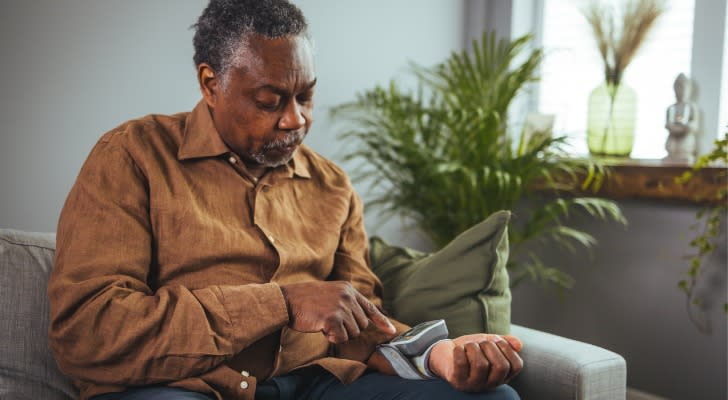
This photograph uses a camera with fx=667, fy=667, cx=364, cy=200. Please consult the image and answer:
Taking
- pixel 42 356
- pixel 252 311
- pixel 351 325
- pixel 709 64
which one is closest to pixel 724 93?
pixel 709 64

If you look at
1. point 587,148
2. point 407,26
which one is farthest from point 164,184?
point 587,148

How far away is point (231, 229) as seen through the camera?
53.2 inches

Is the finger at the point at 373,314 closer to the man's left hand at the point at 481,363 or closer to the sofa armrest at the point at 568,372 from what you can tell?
the man's left hand at the point at 481,363

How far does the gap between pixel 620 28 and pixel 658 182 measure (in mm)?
616

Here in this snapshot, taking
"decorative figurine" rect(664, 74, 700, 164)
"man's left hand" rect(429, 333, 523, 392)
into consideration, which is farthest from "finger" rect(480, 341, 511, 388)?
"decorative figurine" rect(664, 74, 700, 164)

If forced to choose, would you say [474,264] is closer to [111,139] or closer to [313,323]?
[313,323]

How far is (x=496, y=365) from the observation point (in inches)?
44.6

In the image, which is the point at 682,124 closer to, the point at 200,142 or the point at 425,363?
the point at 425,363

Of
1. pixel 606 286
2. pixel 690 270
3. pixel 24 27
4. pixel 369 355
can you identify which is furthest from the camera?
pixel 606 286

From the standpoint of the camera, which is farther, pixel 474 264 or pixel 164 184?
pixel 474 264

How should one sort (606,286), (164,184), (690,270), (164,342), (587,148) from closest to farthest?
(164,342), (164,184), (690,270), (606,286), (587,148)

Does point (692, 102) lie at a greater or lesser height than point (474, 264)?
greater

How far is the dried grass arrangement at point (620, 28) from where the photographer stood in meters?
2.37

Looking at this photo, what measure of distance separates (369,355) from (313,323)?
0.91 feet
